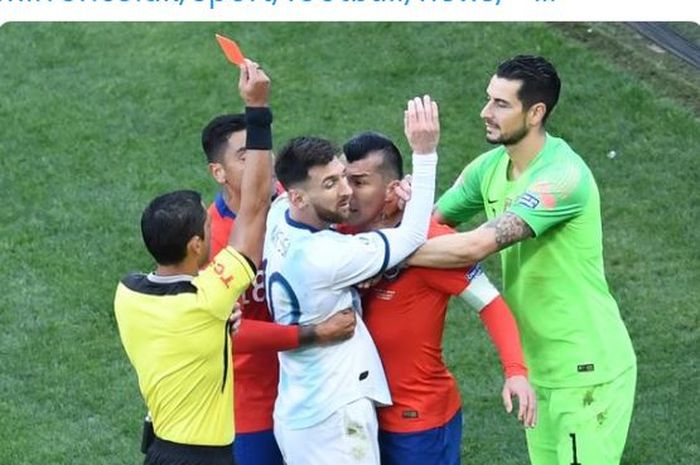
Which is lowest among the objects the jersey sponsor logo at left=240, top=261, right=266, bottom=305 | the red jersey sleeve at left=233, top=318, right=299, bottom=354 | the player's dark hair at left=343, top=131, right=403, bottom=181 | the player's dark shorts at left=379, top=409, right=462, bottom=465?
the player's dark shorts at left=379, top=409, right=462, bottom=465

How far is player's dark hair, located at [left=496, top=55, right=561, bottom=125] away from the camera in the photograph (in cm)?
680

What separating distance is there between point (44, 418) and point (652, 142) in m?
5.61

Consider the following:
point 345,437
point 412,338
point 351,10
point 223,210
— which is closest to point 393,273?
point 412,338

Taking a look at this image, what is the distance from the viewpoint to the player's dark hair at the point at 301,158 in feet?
21.0

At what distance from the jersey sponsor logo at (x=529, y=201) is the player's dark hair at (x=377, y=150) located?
0.53m

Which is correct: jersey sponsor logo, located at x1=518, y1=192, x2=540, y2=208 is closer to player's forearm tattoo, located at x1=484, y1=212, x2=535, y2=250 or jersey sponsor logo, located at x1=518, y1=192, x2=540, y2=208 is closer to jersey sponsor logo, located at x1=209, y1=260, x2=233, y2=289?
player's forearm tattoo, located at x1=484, y1=212, x2=535, y2=250

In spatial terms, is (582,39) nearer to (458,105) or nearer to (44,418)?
(458,105)

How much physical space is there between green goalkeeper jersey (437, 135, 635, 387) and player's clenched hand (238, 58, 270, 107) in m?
1.17

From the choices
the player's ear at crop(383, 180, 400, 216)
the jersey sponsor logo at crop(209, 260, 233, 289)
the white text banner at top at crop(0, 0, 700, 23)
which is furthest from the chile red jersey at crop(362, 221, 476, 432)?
the white text banner at top at crop(0, 0, 700, 23)

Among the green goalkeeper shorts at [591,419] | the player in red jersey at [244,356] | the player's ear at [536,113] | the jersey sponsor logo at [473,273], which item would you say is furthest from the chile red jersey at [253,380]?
the player's ear at [536,113]

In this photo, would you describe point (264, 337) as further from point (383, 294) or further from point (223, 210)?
point (223, 210)

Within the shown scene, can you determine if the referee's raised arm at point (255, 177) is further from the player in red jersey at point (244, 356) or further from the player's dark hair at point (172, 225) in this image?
the player in red jersey at point (244, 356)

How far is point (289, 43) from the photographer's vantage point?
563 inches

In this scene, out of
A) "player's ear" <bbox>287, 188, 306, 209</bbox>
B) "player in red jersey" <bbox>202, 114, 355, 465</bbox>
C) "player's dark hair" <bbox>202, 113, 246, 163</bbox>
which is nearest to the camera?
"player's ear" <bbox>287, 188, 306, 209</bbox>
